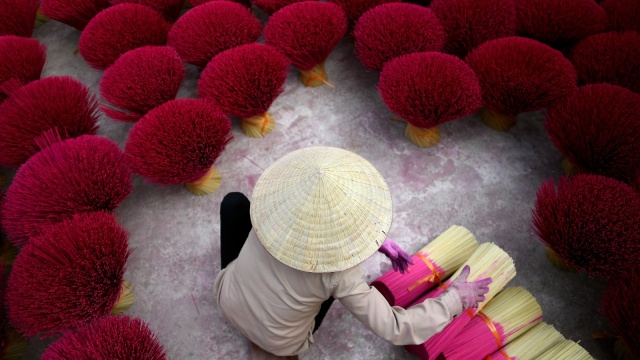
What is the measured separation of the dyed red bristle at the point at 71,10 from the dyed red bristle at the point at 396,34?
41.4 inches

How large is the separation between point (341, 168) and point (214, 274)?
2.06 ft

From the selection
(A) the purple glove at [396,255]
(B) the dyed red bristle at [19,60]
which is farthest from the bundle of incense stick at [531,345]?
(B) the dyed red bristle at [19,60]

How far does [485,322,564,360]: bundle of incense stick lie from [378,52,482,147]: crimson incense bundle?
0.62 metres

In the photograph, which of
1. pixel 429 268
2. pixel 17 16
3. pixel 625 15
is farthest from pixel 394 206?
pixel 17 16

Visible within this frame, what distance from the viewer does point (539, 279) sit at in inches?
49.3

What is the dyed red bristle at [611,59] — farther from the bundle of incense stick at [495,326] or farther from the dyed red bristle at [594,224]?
the bundle of incense stick at [495,326]

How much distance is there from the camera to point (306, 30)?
1524 mm

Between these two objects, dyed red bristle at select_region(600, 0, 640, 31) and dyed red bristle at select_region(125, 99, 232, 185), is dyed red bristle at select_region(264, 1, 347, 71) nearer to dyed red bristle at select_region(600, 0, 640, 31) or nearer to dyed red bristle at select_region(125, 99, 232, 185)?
dyed red bristle at select_region(125, 99, 232, 185)

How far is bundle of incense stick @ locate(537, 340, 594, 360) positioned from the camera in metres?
1.00

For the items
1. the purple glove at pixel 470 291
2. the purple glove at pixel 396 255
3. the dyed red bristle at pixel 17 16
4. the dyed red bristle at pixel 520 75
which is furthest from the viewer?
the dyed red bristle at pixel 17 16

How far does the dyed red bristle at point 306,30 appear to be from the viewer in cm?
153

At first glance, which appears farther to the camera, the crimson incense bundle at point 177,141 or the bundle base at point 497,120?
the bundle base at point 497,120

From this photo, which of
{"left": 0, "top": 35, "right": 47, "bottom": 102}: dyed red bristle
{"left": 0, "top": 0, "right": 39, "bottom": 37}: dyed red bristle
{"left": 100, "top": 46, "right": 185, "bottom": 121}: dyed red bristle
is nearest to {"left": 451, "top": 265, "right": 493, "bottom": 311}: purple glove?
{"left": 100, "top": 46, "right": 185, "bottom": 121}: dyed red bristle

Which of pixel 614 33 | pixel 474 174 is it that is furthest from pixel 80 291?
pixel 614 33
